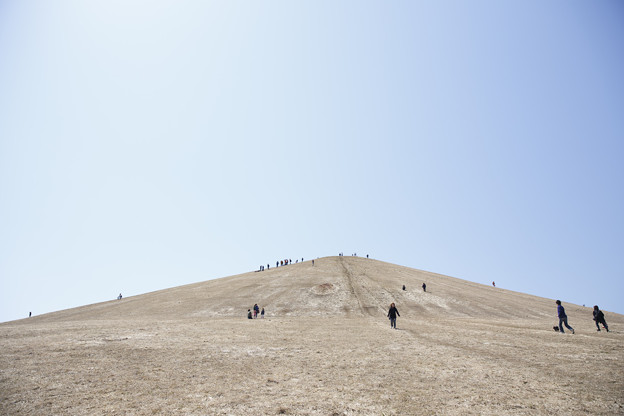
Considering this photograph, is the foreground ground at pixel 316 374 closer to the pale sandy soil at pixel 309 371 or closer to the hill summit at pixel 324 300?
the pale sandy soil at pixel 309 371

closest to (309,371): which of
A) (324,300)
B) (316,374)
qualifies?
(316,374)

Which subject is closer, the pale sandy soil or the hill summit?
the pale sandy soil

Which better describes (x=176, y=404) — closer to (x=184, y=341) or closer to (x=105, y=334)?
(x=184, y=341)

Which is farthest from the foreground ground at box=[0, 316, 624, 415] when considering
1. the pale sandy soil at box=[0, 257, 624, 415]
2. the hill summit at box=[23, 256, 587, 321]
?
the hill summit at box=[23, 256, 587, 321]

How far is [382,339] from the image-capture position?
2409 cm

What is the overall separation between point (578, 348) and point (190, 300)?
52.4m

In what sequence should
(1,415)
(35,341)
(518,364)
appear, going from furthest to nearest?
(35,341) < (518,364) < (1,415)

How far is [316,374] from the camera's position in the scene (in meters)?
15.1

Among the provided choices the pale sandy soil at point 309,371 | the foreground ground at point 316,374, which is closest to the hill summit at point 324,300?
the pale sandy soil at point 309,371

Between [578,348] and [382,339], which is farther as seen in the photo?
[382,339]

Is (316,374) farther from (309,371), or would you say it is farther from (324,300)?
(324,300)

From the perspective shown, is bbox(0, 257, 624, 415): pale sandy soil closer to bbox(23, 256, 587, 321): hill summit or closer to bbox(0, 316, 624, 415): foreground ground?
bbox(0, 316, 624, 415): foreground ground

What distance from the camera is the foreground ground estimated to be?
11234 millimetres

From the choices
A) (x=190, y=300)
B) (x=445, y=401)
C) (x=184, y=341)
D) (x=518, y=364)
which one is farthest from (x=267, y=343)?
(x=190, y=300)
